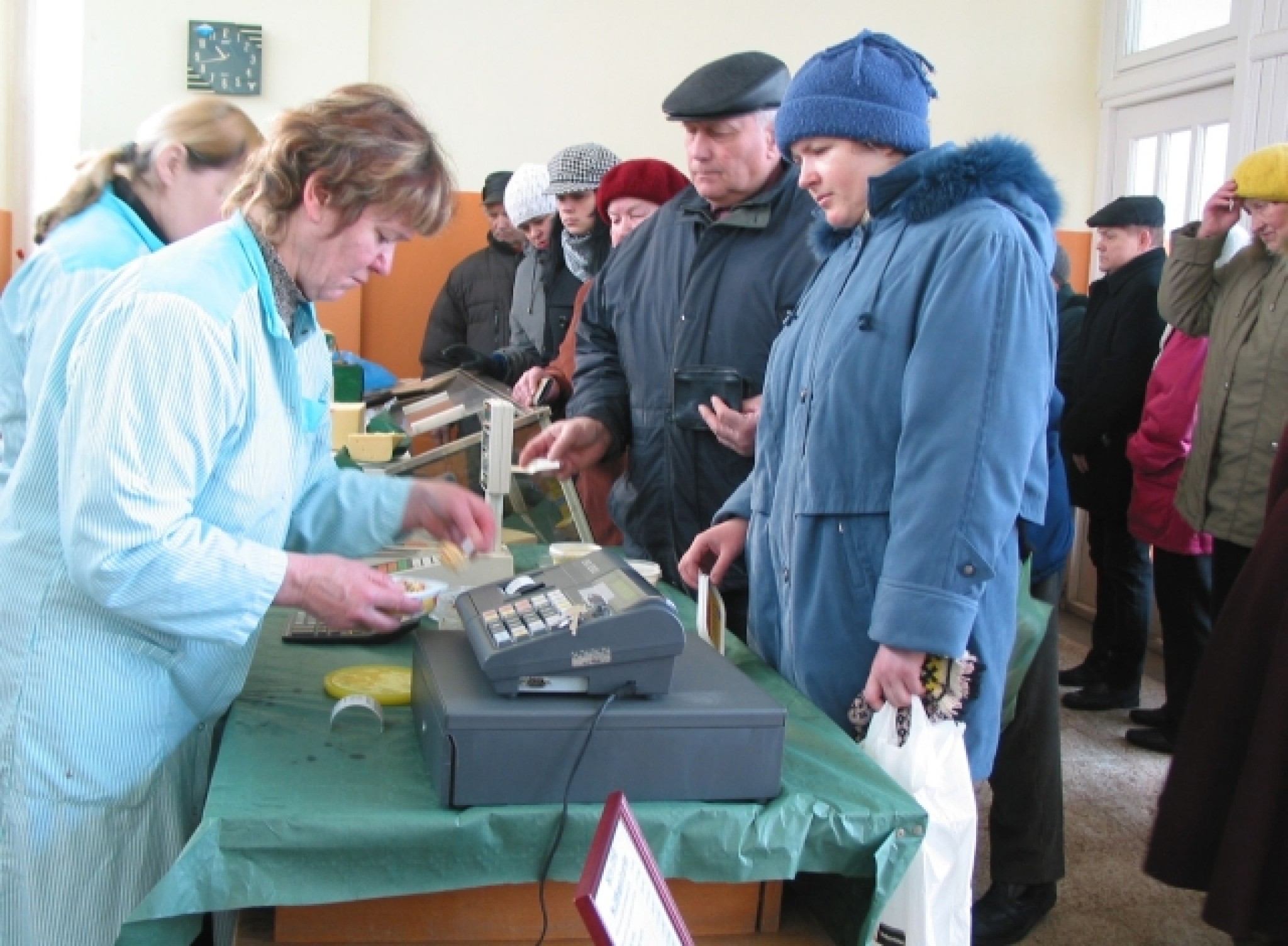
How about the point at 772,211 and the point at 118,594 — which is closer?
the point at 118,594

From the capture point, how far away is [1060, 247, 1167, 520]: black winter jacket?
14.2ft

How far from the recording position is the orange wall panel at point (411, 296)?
622cm

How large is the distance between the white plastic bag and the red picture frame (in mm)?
426

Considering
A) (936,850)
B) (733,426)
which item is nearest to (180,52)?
(733,426)

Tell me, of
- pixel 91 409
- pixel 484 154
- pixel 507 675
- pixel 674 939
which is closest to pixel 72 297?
pixel 91 409

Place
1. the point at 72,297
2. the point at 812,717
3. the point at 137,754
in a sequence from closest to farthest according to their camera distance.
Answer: the point at 137,754 < the point at 812,717 < the point at 72,297

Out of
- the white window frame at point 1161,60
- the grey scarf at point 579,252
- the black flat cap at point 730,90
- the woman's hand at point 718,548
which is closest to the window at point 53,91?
the grey scarf at point 579,252

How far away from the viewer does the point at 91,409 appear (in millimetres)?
1192

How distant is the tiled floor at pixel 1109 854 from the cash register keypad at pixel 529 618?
1.81m

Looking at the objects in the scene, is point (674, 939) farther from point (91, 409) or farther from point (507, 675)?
point (91, 409)

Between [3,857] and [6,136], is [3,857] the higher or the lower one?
the lower one

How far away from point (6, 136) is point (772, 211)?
12.4 feet

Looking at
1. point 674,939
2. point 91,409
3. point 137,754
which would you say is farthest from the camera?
point 137,754

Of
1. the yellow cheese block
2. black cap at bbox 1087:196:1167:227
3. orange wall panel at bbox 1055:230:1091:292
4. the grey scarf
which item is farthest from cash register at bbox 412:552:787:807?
orange wall panel at bbox 1055:230:1091:292
